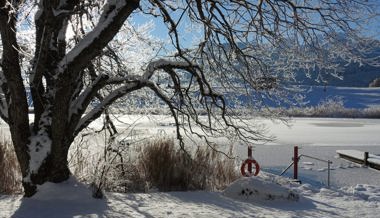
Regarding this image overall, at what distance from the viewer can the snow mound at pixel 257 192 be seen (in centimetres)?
711

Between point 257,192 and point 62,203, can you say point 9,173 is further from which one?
point 257,192

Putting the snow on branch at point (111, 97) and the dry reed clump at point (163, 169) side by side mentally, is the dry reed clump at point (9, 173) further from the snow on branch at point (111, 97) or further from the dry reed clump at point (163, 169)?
the snow on branch at point (111, 97)

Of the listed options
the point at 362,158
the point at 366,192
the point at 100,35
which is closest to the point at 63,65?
the point at 100,35

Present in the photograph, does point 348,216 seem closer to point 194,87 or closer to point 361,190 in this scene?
point 361,190

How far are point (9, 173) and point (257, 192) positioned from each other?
3.81 meters

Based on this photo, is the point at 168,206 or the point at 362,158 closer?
the point at 168,206

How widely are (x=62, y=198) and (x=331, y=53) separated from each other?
4.41 meters

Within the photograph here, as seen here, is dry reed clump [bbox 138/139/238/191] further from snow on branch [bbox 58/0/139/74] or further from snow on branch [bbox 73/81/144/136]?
snow on branch [bbox 58/0/139/74]

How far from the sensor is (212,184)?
8.52 m

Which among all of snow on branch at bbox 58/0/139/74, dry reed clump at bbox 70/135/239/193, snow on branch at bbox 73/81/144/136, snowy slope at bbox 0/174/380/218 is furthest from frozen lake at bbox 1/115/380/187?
snow on branch at bbox 58/0/139/74

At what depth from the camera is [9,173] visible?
782 centimetres

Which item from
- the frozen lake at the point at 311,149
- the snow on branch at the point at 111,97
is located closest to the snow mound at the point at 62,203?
the snow on branch at the point at 111,97

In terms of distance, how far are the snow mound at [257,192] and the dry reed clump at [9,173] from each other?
3191 mm

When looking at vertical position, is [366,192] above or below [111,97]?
below
